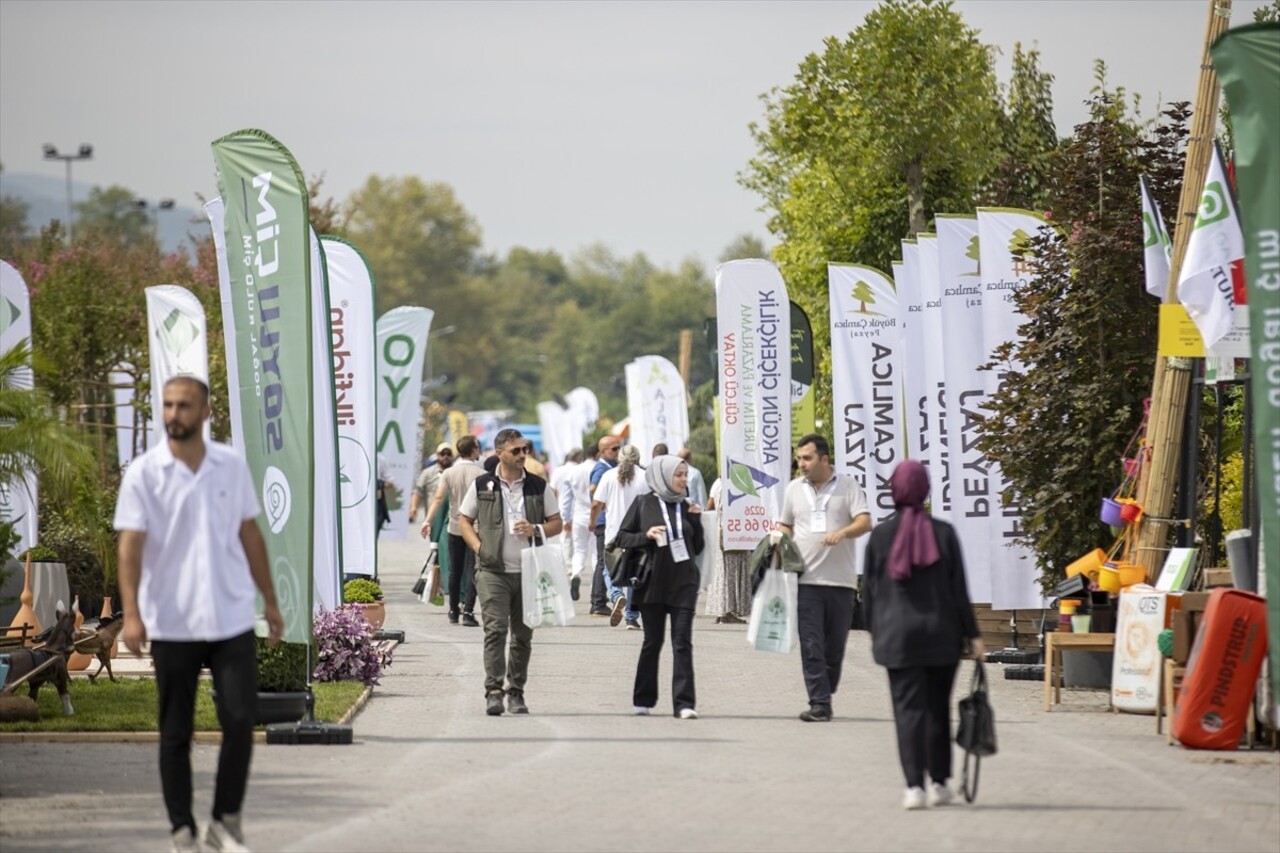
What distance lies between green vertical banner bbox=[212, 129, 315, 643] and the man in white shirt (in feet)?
12.4

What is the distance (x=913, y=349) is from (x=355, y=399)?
17.2 ft

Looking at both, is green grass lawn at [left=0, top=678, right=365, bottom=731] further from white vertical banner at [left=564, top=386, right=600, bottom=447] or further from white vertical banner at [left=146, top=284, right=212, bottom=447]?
white vertical banner at [left=564, top=386, right=600, bottom=447]

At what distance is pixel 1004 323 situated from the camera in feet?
57.7

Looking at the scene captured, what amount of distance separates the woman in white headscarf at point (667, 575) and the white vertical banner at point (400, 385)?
429 inches

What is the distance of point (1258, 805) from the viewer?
33.5 feet

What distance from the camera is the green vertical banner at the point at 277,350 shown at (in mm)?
12266

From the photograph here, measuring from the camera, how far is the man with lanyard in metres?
13.7

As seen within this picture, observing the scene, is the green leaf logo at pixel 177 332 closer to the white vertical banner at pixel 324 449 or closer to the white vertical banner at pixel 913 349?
the white vertical banner at pixel 913 349

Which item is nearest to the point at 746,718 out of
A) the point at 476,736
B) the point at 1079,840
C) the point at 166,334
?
the point at 476,736

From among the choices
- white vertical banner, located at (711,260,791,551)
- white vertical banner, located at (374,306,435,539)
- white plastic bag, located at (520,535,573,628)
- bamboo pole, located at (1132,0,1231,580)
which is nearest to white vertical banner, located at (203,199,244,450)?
white plastic bag, located at (520,535,573,628)

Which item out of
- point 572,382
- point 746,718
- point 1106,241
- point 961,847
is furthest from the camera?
point 572,382

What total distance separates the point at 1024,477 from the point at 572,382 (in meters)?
155

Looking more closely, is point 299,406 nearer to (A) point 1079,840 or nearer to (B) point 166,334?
(A) point 1079,840

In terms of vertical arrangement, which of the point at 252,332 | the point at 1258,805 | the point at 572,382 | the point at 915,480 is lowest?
the point at 1258,805
